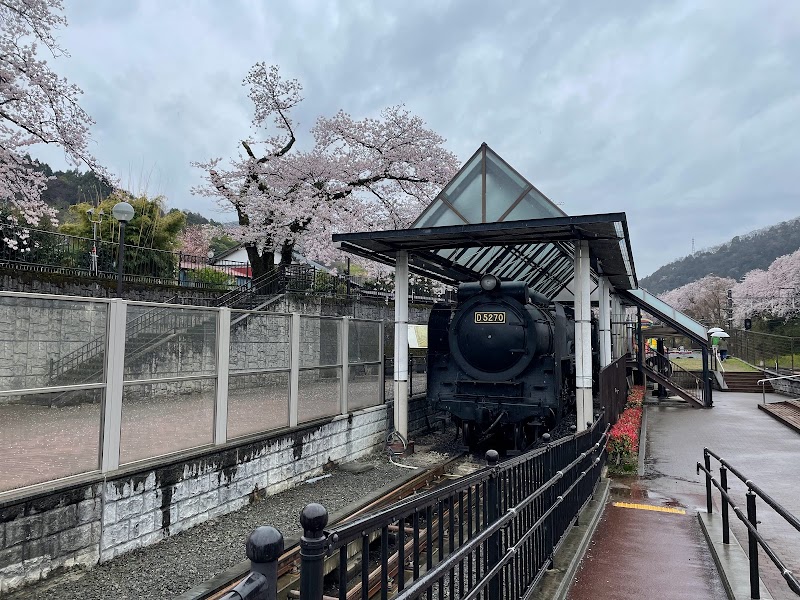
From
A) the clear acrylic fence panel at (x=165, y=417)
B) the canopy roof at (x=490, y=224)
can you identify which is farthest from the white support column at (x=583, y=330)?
the clear acrylic fence panel at (x=165, y=417)

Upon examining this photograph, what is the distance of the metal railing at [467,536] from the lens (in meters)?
1.72

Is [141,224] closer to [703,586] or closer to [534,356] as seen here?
[534,356]

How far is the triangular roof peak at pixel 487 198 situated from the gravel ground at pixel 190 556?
4759 millimetres

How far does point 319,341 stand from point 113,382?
415 cm

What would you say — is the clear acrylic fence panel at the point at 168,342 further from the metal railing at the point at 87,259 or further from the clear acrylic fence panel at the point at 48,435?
the metal railing at the point at 87,259

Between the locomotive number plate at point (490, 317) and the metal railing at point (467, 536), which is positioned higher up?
the locomotive number plate at point (490, 317)

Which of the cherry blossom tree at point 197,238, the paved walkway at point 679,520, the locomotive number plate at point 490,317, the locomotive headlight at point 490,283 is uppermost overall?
the cherry blossom tree at point 197,238

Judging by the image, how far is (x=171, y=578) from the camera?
4797 millimetres

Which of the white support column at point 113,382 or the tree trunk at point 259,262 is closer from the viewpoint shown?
the white support column at point 113,382

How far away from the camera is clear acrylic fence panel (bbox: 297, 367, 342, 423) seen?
27.6 ft

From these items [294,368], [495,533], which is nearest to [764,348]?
[294,368]

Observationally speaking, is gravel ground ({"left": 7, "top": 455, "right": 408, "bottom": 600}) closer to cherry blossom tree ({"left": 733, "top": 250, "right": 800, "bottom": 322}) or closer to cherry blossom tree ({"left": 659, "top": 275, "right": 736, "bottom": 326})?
cherry blossom tree ({"left": 733, "top": 250, "right": 800, "bottom": 322})

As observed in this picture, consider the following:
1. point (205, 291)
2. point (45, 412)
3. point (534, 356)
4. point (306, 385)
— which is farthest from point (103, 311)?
point (205, 291)

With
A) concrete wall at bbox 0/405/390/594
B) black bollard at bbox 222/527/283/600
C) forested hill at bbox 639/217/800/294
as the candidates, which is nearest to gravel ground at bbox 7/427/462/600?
concrete wall at bbox 0/405/390/594
